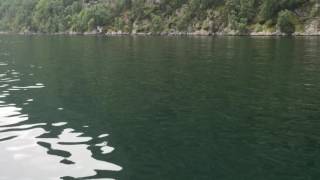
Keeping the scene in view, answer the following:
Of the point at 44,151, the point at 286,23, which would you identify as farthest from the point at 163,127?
the point at 286,23

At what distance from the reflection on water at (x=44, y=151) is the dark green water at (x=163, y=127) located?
0.15ft

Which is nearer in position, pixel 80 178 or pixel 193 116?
pixel 80 178

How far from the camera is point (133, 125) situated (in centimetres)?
2734

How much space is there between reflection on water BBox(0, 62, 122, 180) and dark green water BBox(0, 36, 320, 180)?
5 cm

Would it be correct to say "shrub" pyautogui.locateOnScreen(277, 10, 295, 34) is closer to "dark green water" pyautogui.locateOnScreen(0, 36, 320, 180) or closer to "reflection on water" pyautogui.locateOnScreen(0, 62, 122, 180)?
"dark green water" pyautogui.locateOnScreen(0, 36, 320, 180)

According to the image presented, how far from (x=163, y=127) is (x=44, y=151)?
6958mm

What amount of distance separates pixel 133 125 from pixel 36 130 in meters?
5.28

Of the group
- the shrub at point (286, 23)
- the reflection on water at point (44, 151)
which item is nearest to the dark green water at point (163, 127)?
the reflection on water at point (44, 151)

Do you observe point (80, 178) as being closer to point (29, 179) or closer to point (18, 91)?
point (29, 179)

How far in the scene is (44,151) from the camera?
22.7m

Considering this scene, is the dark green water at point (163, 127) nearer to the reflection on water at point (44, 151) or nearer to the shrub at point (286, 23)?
the reflection on water at point (44, 151)

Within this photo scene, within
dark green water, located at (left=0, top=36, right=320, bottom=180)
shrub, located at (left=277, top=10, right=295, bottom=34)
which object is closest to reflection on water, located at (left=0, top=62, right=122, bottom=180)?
dark green water, located at (left=0, top=36, right=320, bottom=180)

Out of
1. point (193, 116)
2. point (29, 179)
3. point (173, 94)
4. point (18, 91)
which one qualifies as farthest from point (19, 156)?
point (18, 91)

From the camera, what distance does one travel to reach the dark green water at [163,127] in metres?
19.9
